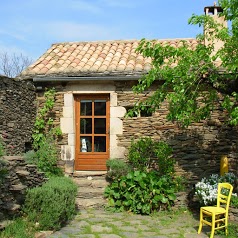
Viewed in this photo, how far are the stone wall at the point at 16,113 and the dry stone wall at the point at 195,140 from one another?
7.70 feet

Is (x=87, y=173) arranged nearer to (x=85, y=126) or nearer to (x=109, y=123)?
(x=85, y=126)

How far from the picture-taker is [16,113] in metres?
8.02

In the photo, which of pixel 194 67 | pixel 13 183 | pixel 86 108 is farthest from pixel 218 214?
pixel 86 108

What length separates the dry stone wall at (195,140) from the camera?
8.31 meters

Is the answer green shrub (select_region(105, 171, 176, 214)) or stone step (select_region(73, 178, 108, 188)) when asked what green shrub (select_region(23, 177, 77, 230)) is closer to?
green shrub (select_region(105, 171, 176, 214))

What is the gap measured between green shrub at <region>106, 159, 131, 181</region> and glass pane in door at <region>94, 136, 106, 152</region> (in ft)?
2.34

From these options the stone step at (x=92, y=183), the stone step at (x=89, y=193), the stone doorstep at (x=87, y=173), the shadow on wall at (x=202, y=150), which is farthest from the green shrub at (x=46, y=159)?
the shadow on wall at (x=202, y=150)

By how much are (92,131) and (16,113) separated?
76.9 inches

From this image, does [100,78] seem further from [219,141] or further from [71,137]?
[219,141]

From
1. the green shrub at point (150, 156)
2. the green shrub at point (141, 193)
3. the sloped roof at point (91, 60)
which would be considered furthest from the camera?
the sloped roof at point (91, 60)

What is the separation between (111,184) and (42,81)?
3107 mm

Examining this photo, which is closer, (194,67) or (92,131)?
(194,67)

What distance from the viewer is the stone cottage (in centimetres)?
837

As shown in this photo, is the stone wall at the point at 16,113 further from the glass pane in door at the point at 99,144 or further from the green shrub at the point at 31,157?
the glass pane in door at the point at 99,144
